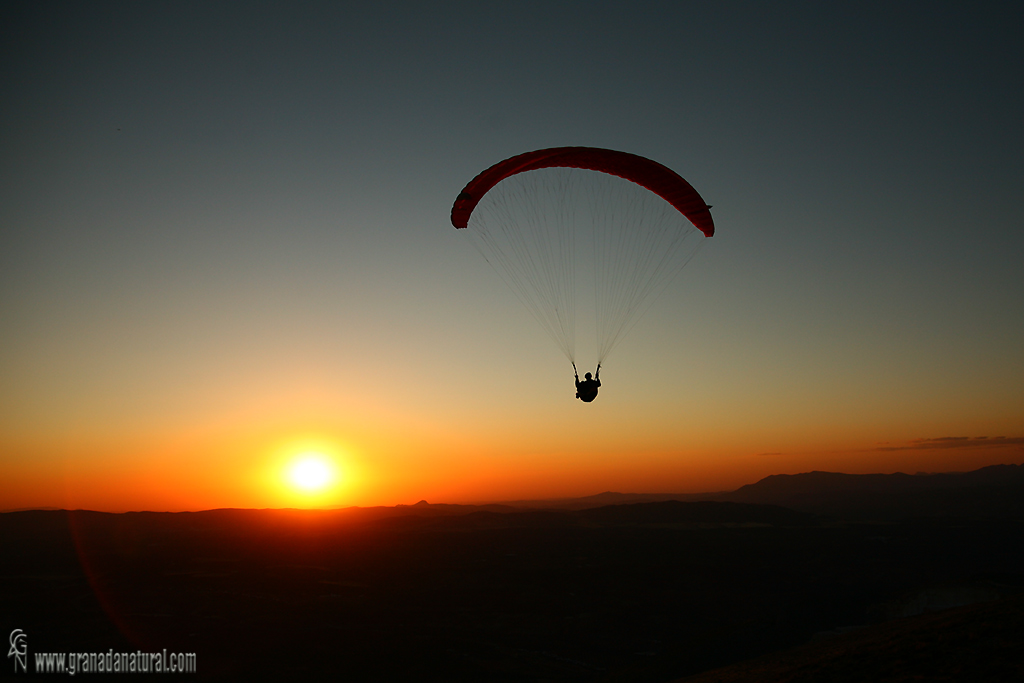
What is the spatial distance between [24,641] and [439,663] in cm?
2309

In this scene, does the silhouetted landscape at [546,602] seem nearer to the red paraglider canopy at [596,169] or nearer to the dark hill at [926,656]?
the dark hill at [926,656]

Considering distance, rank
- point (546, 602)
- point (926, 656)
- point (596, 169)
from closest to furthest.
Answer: point (926, 656) → point (596, 169) → point (546, 602)

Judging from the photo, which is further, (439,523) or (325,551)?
(439,523)

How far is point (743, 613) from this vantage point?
40219 millimetres

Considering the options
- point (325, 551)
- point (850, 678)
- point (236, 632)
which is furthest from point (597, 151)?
point (325, 551)

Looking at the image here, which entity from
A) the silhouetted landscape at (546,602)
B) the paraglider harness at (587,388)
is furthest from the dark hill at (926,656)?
the paraglider harness at (587,388)

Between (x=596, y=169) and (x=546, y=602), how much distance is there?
32829mm

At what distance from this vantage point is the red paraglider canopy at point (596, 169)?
19.4 metres

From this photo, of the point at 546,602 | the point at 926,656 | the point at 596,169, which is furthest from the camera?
the point at 546,602

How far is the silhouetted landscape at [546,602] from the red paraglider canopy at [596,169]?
599 inches

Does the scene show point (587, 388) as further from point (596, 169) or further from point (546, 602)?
point (546, 602)

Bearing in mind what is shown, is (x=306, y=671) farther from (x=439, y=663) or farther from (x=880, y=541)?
(x=880, y=541)

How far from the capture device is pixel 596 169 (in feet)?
66.7

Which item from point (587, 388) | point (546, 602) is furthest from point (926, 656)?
point (546, 602)
